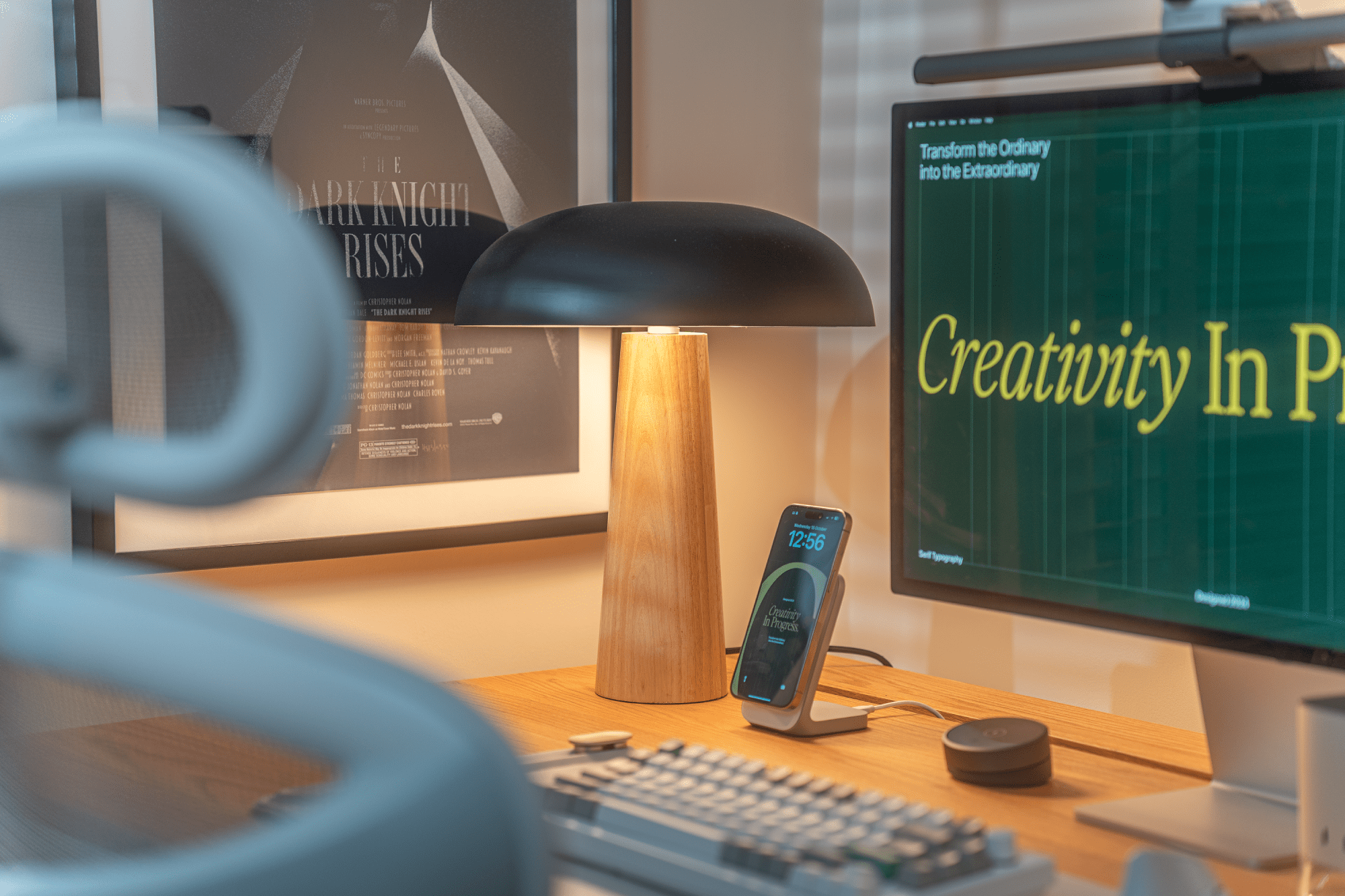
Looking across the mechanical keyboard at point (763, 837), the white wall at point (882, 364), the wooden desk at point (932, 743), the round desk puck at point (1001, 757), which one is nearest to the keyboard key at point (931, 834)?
the mechanical keyboard at point (763, 837)

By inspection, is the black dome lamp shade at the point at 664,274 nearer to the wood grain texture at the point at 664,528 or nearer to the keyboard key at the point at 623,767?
the wood grain texture at the point at 664,528

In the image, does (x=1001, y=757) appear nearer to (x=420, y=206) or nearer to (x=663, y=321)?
(x=663, y=321)

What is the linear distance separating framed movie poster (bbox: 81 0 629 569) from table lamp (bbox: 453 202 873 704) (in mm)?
156

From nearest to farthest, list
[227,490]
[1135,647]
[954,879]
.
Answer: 1. [227,490]
2. [954,879]
3. [1135,647]

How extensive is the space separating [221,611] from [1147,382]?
81 cm

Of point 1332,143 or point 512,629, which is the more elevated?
point 1332,143

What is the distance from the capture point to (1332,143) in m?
0.84

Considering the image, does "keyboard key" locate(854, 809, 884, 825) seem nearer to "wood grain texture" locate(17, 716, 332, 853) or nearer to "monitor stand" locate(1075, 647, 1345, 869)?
"monitor stand" locate(1075, 647, 1345, 869)

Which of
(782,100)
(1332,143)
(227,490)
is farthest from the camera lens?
(782,100)

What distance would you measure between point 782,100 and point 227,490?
1420mm

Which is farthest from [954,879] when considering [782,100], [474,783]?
[782,100]

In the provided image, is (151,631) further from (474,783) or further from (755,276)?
(755,276)

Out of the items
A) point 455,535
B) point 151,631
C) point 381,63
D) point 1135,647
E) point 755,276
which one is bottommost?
point 1135,647

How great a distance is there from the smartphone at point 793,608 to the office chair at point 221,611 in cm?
83
